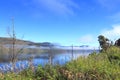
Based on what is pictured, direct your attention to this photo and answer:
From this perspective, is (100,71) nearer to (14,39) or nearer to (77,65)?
(77,65)

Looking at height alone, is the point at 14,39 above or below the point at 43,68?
above

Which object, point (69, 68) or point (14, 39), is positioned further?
point (14, 39)

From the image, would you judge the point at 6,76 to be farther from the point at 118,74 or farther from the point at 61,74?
the point at 118,74

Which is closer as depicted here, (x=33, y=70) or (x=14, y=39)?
(x=33, y=70)

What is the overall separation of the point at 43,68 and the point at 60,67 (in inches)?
25.9

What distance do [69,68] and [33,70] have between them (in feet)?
4.21

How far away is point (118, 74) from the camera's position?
11.7m

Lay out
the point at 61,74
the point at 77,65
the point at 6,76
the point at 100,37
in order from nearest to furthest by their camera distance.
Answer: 1. the point at 6,76
2. the point at 61,74
3. the point at 77,65
4. the point at 100,37

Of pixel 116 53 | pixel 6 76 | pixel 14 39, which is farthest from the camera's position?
pixel 116 53

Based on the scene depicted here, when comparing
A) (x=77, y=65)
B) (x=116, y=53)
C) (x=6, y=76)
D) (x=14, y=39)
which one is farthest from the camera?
(x=116, y=53)

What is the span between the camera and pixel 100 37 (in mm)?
30391

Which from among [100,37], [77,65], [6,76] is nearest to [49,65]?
[77,65]

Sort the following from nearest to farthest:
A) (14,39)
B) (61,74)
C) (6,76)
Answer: (6,76) → (61,74) → (14,39)

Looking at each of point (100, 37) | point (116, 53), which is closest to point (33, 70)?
point (116, 53)
